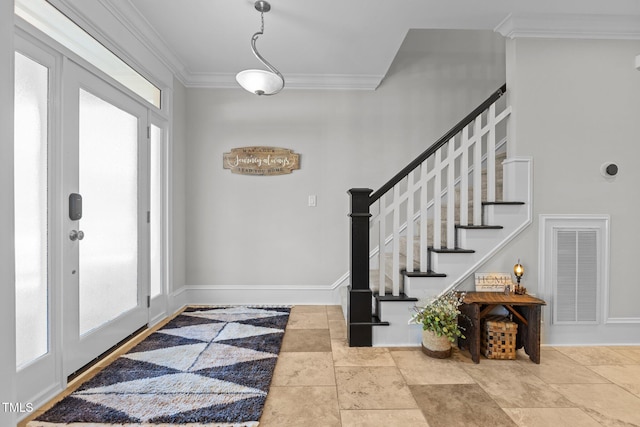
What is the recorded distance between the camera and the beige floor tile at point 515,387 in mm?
1850

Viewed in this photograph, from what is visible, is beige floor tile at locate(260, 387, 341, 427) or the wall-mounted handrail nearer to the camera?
beige floor tile at locate(260, 387, 341, 427)

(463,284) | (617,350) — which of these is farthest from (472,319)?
(617,350)

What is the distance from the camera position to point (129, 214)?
8.94 feet

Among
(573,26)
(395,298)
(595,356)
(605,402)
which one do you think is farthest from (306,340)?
(573,26)

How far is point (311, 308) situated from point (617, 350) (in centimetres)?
256

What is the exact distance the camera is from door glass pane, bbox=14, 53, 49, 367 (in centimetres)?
174

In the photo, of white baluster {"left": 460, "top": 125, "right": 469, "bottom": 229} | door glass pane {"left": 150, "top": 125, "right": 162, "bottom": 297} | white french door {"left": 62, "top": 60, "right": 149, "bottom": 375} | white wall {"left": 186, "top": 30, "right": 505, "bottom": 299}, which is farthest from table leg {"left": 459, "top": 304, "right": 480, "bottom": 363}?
door glass pane {"left": 150, "top": 125, "right": 162, "bottom": 297}

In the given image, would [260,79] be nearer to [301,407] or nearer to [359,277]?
[359,277]

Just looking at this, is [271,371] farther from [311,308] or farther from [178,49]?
[178,49]

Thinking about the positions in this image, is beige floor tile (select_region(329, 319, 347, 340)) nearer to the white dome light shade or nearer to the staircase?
the staircase

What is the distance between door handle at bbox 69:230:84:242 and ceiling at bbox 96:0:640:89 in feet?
4.95

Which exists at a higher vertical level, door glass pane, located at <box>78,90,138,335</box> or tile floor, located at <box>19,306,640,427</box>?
door glass pane, located at <box>78,90,138,335</box>

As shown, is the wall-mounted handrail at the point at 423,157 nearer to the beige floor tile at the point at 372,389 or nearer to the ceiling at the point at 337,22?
the ceiling at the point at 337,22

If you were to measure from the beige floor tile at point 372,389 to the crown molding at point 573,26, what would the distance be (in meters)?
2.73
